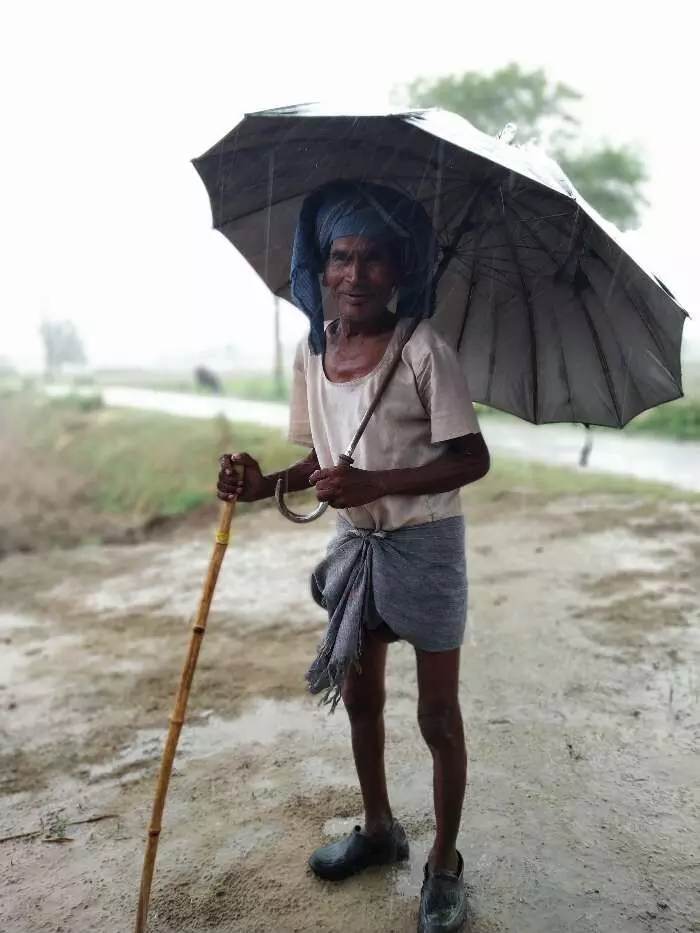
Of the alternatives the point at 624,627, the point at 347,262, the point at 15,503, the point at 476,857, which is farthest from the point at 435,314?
the point at 15,503

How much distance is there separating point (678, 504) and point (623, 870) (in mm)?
4804

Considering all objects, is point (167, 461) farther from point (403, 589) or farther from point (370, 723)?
point (403, 589)

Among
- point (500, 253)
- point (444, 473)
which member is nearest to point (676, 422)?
point (500, 253)

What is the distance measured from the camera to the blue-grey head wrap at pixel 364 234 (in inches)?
71.6

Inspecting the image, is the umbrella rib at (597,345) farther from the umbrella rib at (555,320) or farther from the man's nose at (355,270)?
the man's nose at (355,270)

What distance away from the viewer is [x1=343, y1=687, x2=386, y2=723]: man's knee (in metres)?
2.12

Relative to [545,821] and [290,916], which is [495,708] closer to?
[545,821]

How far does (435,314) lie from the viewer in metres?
2.14

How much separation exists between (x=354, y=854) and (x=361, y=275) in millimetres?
1589

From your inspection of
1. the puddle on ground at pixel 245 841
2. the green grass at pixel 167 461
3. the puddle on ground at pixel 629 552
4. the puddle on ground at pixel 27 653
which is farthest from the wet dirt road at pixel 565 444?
the puddle on ground at pixel 245 841

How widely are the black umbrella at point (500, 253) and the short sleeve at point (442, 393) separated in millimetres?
262

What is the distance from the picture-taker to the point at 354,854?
7.30 feet

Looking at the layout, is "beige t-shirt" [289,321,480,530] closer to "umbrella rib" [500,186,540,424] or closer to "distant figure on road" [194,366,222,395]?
"umbrella rib" [500,186,540,424]

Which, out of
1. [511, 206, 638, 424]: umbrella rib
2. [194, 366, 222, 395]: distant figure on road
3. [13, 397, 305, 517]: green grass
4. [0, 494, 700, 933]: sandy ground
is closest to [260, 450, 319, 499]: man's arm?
[511, 206, 638, 424]: umbrella rib
